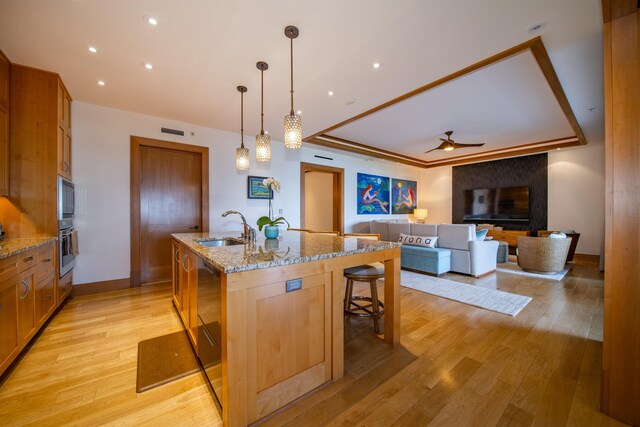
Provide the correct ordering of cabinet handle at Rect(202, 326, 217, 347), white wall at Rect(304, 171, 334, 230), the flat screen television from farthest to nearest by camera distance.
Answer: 1. white wall at Rect(304, 171, 334, 230)
2. the flat screen television
3. cabinet handle at Rect(202, 326, 217, 347)

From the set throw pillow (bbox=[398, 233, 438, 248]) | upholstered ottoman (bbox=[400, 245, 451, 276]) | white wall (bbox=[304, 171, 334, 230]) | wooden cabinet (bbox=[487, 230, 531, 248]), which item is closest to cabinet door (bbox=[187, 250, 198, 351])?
upholstered ottoman (bbox=[400, 245, 451, 276])

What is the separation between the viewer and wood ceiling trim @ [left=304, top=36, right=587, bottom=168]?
7.50 feet

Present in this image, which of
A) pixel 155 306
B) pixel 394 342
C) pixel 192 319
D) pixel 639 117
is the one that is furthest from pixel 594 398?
pixel 155 306

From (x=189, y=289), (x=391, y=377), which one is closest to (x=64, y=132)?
(x=189, y=289)

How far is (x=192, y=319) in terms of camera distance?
77.8 inches

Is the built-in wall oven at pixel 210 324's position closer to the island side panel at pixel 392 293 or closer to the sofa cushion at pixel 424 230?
the island side panel at pixel 392 293

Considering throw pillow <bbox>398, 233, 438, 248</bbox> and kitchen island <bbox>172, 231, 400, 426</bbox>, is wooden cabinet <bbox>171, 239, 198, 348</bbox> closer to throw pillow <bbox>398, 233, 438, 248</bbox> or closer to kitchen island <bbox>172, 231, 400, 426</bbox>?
kitchen island <bbox>172, 231, 400, 426</bbox>

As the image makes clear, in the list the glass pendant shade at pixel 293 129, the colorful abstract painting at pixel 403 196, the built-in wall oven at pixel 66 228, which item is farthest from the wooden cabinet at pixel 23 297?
the colorful abstract painting at pixel 403 196

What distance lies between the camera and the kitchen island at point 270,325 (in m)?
1.20

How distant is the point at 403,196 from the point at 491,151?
2557 millimetres

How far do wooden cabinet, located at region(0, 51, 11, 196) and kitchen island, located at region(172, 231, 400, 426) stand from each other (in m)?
2.37

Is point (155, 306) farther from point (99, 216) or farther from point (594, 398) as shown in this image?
point (594, 398)

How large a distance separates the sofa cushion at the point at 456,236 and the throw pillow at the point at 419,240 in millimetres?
149

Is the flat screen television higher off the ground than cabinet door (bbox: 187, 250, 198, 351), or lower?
higher
